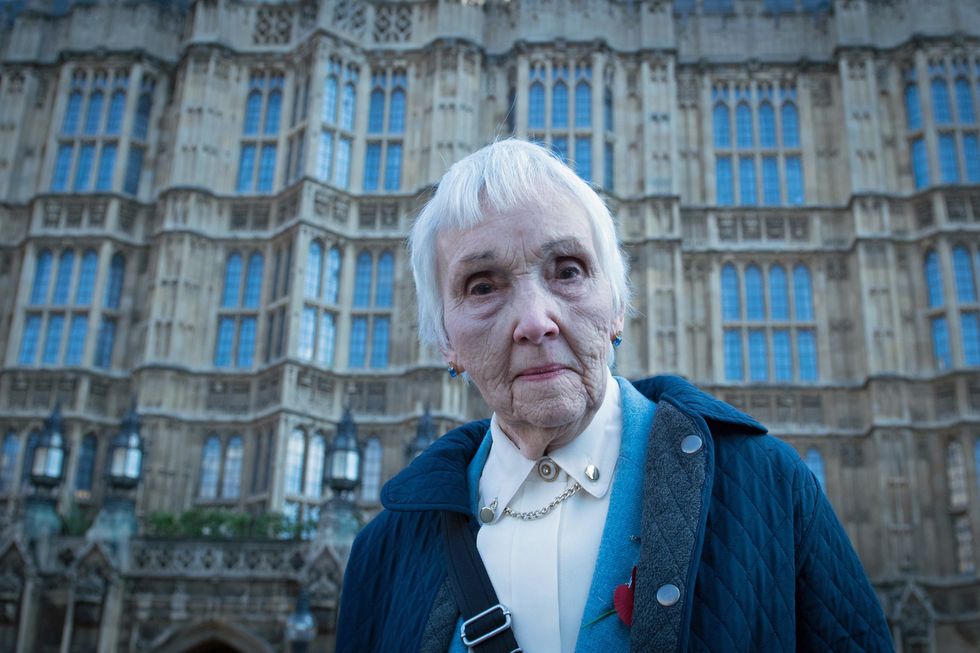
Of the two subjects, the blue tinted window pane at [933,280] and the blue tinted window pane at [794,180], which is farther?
the blue tinted window pane at [794,180]

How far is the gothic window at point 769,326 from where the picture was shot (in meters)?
20.4

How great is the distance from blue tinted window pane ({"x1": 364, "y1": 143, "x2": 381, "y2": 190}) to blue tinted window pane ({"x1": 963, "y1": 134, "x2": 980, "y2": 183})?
13.0m

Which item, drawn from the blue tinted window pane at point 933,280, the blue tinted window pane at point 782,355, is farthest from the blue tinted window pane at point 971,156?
the blue tinted window pane at point 782,355

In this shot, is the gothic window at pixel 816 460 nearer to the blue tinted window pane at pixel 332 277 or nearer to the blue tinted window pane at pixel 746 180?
the blue tinted window pane at pixel 746 180

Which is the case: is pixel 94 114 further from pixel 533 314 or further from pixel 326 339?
pixel 533 314

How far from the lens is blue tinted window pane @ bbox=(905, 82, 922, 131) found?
70.2 ft

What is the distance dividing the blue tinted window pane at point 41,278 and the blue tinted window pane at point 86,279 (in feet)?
2.14

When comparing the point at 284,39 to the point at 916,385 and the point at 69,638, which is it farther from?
the point at 916,385

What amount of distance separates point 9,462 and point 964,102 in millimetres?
22041

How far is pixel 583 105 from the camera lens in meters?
22.2

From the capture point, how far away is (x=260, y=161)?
21953 mm

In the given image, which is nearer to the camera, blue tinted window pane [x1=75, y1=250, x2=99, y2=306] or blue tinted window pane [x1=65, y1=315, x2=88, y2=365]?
blue tinted window pane [x1=65, y1=315, x2=88, y2=365]

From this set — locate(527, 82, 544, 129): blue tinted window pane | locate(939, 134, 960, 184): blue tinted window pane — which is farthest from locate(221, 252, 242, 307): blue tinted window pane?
locate(939, 134, 960, 184): blue tinted window pane

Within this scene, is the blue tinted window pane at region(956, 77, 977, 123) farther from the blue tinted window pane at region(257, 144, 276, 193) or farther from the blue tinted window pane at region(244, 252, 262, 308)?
the blue tinted window pane at region(244, 252, 262, 308)
